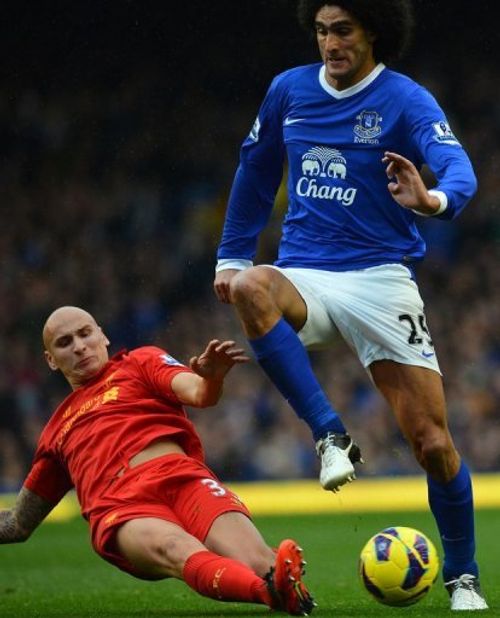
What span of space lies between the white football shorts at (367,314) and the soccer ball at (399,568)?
73cm

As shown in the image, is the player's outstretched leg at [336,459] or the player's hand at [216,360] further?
the player's hand at [216,360]

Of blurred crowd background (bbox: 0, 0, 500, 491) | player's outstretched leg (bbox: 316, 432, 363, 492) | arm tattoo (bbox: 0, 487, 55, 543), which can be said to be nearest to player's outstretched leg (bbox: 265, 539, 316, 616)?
player's outstretched leg (bbox: 316, 432, 363, 492)

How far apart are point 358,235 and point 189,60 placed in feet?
43.5

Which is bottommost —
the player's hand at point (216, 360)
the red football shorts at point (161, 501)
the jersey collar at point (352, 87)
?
the red football shorts at point (161, 501)

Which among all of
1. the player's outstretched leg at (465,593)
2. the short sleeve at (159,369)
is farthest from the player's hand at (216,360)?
the player's outstretched leg at (465,593)

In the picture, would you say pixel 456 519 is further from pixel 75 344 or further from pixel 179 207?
pixel 179 207

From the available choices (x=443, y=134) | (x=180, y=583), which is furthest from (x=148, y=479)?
(x=180, y=583)

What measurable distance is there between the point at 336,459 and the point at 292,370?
0.47 metres

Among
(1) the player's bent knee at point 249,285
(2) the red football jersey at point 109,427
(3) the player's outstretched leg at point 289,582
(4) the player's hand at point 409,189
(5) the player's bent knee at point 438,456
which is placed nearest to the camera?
(3) the player's outstretched leg at point 289,582

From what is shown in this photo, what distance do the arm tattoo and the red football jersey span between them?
40 millimetres

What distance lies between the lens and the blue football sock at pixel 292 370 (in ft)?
19.1

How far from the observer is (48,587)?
808 centimetres

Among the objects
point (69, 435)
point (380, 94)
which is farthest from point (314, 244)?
point (69, 435)

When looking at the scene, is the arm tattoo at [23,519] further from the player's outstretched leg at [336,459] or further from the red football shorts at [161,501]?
the player's outstretched leg at [336,459]
